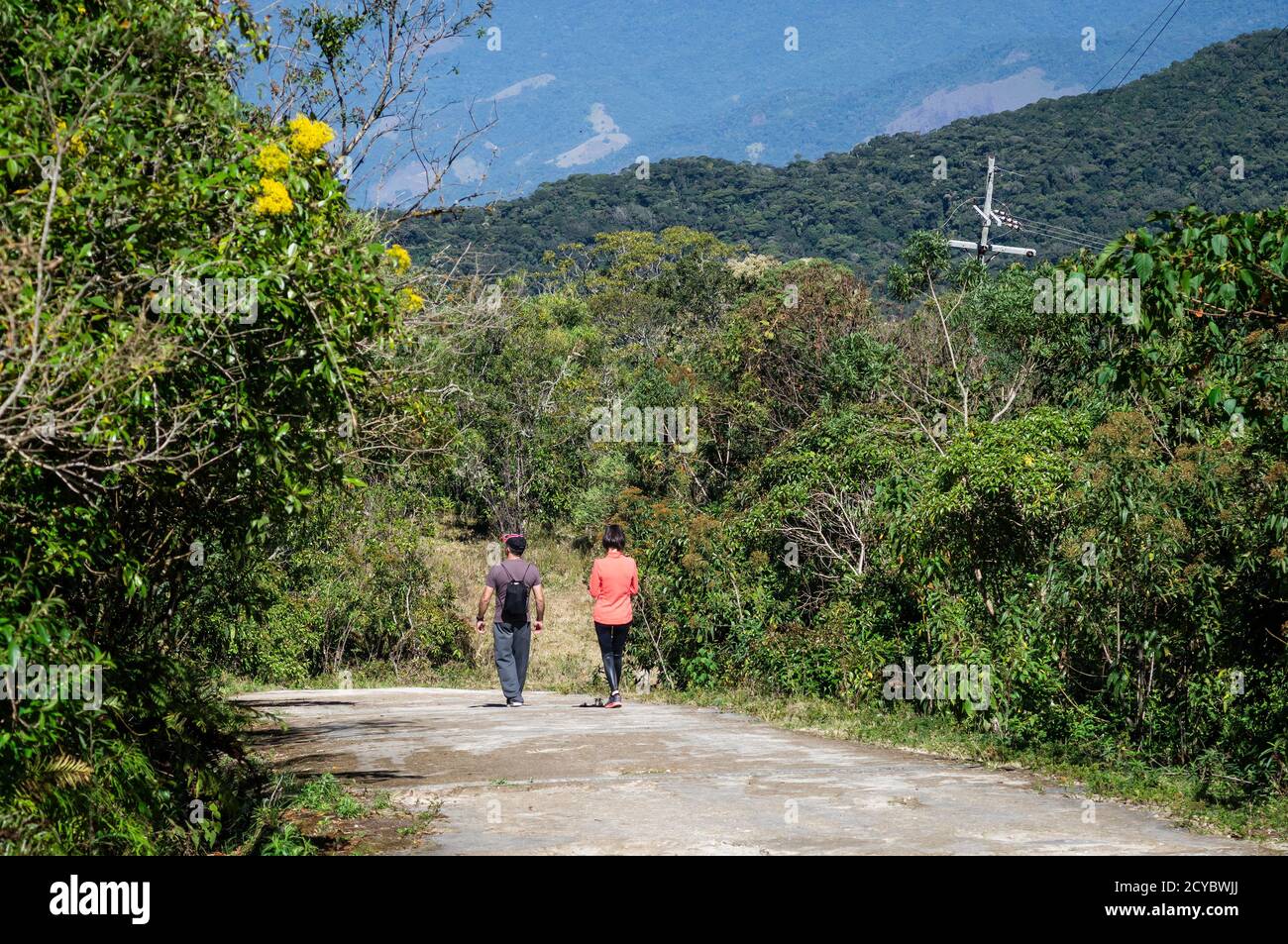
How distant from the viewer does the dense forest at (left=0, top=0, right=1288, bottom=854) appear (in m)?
5.57

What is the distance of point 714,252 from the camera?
6981 centimetres

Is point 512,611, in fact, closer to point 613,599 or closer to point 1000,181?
point 613,599

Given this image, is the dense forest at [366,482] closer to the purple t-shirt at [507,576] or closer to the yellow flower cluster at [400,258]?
the yellow flower cluster at [400,258]

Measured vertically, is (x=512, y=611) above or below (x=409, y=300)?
below

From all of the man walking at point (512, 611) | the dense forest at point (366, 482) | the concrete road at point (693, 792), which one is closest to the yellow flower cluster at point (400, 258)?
the dense forest at point (366, 482)

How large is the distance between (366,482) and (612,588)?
20.0 feet

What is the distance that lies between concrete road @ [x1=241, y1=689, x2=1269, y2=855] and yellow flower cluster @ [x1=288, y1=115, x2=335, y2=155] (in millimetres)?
3561

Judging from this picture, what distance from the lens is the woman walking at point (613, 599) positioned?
13672 mm

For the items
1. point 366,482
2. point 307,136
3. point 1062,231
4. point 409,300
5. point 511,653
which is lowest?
point 511,653

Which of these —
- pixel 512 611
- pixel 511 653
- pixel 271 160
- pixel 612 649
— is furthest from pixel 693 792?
pixel 511 653

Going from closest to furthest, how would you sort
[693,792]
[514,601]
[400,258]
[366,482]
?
[400,258]
[366,482]
[693,792]
[514,601]

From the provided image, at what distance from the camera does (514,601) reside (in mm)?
13672

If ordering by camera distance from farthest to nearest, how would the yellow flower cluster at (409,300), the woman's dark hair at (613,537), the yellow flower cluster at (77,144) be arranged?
1. the woman's dark hair at (613,537)
2. the yellow flower cluster at (409,300)
3. the yellow flower cluster at (77,144)

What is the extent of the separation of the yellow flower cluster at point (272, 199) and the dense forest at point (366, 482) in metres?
0.04
